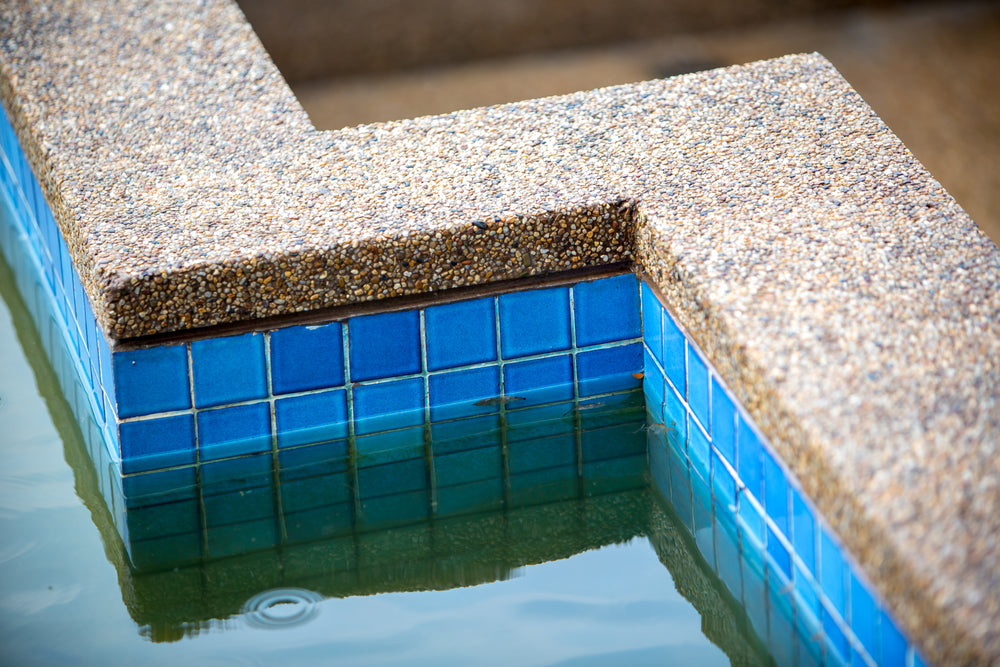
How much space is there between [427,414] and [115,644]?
569mm

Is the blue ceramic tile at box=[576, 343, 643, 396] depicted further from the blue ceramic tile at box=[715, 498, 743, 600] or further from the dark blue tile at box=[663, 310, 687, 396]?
the blue ceramic tile at box=[715, 498, 743, 600]

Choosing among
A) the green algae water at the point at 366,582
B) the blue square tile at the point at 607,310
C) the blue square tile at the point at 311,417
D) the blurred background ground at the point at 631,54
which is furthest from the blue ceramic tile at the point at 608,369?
the blurred background ground at the point at 631,54

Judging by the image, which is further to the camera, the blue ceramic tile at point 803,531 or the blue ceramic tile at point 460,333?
the blue ceramic tile at point 460,333

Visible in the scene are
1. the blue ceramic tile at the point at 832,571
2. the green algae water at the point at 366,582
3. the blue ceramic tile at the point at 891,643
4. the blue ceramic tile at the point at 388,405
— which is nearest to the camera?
the blue ceramic tile at the point at 891,643

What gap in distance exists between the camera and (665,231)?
5.50 ft

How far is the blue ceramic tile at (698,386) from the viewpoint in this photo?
5.40 feet

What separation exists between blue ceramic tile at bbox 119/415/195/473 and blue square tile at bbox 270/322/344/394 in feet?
0.47

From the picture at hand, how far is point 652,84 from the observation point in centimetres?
209

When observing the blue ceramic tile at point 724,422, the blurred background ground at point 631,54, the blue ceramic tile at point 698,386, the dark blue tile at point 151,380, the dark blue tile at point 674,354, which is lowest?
the blue ceramic tile at point 724,422

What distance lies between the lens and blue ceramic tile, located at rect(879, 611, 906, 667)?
123 centimetres

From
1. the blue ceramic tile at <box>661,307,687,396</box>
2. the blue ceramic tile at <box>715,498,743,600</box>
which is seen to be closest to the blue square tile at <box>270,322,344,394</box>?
the blue ceramic tile at <box>661,307,687,396</box>

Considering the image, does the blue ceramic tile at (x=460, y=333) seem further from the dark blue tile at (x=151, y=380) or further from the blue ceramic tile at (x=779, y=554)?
the blue ceramic tile at (x=779, y=554)

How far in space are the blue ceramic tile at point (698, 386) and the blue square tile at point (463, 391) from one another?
11.8 inches

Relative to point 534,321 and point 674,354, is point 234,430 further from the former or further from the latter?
point 674,354
